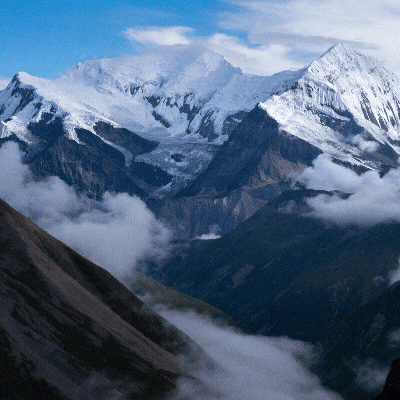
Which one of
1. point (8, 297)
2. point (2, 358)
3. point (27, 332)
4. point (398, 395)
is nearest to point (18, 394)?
point (2, 358)

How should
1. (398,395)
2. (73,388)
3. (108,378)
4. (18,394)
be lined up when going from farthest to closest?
(108,378), (73,388), (18,394), (398,395)

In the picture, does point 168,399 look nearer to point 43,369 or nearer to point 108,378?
point 108,378

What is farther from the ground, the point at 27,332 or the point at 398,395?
the point at 27,332

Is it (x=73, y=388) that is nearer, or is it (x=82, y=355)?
(x=73, y=388)

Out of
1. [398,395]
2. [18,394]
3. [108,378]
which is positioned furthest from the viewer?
[108,378]

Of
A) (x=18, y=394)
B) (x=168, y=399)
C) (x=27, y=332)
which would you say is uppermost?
(x=27, y=332)

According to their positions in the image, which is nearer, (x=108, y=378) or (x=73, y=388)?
(x=73, y=388)

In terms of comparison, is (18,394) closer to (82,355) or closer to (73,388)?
(73,388)

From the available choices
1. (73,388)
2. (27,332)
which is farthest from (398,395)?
(27,332)

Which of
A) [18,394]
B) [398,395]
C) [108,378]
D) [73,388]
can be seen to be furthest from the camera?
[108,378]
